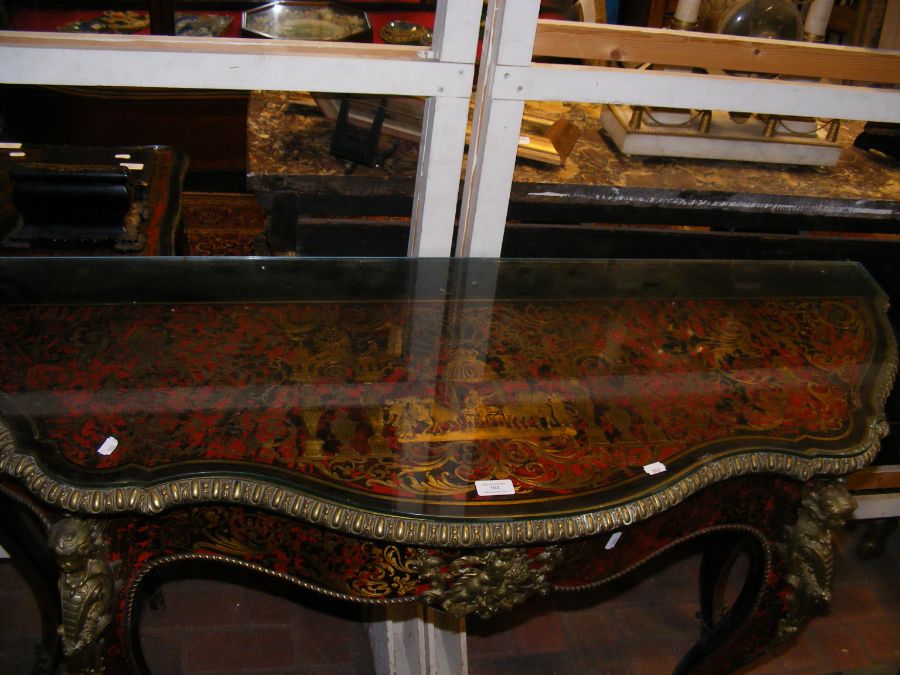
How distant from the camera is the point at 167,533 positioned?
42.8 inches

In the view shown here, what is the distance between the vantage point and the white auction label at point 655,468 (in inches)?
42.9

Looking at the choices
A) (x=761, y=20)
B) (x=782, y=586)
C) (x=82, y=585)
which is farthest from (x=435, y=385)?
(x=761, y=20)

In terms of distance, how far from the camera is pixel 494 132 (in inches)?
55.1

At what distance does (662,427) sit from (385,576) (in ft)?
1.37

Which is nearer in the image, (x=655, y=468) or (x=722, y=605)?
(x=655, y=468)

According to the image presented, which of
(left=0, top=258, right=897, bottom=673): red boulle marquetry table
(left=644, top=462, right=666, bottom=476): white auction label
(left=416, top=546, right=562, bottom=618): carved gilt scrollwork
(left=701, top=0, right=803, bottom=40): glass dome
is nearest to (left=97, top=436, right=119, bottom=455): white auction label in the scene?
(left=0, top=258, right=897, bottom=673): red boulle marquetry table

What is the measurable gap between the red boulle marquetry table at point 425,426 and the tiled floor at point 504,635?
37 centimetres

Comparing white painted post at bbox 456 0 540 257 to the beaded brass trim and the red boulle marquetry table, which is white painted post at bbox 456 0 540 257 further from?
the beaded brass trim

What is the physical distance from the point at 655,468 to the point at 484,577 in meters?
0.25

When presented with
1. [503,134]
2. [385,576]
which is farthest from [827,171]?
[385,576]

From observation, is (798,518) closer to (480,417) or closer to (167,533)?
(480,417)

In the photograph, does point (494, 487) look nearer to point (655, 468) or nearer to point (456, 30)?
point (655, 468)

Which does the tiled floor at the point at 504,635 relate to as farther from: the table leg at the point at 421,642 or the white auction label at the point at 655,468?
the white auction label at the point at 655,468

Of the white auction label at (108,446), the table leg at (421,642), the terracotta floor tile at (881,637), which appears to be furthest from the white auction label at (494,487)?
the terracotta floor tile at (881,637)
